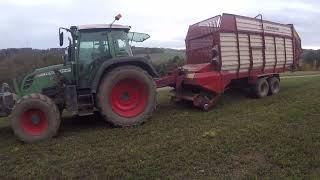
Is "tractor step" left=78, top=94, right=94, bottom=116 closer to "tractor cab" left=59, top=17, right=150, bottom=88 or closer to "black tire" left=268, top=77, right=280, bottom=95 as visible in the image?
"tractor cab" left=59, top=17, right=150, bottom=88

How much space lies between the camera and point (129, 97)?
10.4 metres

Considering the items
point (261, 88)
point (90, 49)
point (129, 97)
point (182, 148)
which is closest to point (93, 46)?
point (90, 49)

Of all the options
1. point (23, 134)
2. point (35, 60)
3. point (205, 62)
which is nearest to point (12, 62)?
point (35, 60)

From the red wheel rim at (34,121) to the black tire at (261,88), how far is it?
6991 millimetres

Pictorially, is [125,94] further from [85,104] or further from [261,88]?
[261,88]

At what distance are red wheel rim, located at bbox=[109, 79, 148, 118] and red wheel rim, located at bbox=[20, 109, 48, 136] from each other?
1.54 metres

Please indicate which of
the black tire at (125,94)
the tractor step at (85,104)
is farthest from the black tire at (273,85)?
the tractor step at (85,104)

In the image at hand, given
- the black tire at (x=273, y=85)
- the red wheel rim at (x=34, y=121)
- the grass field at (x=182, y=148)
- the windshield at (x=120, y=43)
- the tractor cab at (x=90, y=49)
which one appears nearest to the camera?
the grass field at (x=182, y=148)

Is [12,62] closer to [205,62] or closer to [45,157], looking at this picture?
[205,62]

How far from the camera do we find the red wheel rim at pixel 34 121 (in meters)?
9.26

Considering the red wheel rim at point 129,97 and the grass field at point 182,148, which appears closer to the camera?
the grass field at point 182,148

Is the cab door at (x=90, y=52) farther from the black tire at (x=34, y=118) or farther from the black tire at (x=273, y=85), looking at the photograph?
the black tire at (x=273, y=85)

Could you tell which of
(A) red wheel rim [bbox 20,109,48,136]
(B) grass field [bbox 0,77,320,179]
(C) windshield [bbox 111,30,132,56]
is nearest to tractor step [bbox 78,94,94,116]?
(B) grass field [bbox 0,77,320,179]

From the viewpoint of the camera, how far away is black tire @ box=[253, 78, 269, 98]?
14.0 metres
